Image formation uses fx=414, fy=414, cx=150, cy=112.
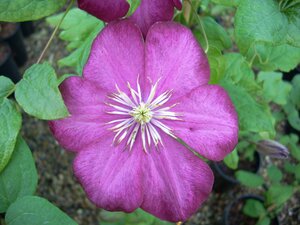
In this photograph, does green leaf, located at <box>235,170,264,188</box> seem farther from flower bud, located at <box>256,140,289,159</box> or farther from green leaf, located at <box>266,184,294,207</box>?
flower bud, located at <box>256,140,289,159</box>

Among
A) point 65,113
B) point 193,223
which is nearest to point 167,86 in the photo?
point 65,113

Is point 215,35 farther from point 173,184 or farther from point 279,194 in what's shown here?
Result: point 279,194

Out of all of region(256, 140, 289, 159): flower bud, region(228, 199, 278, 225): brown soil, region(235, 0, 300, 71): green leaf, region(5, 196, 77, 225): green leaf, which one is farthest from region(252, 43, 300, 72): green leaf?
region(228, 199, 278, 225): brown soil

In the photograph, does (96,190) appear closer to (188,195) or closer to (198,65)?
(188,195)

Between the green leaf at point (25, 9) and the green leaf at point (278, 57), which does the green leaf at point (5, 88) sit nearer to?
the green leaf at point (25, 9)

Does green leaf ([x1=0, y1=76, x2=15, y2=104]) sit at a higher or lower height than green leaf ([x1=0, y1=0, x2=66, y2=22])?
lower
